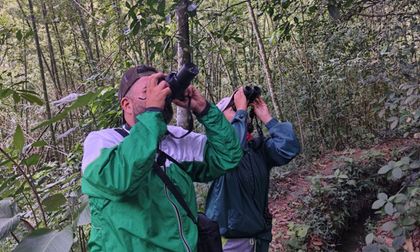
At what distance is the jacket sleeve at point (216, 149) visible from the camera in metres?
1.54

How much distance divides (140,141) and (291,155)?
1.07 m

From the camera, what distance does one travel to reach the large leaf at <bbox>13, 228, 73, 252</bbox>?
4.38 ft

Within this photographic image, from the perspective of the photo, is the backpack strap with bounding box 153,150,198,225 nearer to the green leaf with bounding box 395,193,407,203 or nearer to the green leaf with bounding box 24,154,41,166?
the green leaf with bounding box 24,154,41,166

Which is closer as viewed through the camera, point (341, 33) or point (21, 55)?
point (341, 33)

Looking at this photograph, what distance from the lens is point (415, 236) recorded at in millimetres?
3152

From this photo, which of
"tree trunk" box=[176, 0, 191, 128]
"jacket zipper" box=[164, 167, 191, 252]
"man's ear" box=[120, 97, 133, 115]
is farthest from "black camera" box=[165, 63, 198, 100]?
"tree trunk" box=[176, 0, 191, 128]

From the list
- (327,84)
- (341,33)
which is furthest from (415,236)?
(327,84)

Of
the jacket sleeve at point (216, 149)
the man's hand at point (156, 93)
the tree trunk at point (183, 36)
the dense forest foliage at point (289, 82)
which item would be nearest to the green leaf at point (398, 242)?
the dense forest foliage at point (289, 82)

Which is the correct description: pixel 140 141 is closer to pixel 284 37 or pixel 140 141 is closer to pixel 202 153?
pixel 202 153

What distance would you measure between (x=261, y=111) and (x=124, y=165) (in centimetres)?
113

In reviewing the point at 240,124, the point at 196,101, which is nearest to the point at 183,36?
the point at 240,124

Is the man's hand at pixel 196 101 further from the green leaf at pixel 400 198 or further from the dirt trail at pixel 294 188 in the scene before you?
the dirt trail at pixel 294 188

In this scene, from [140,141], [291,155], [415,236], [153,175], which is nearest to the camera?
[140,141]

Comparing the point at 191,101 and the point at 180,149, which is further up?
the point at 191,101
